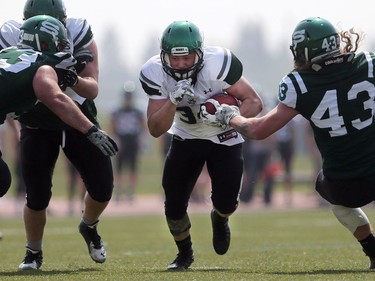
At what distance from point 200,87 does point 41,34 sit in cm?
108

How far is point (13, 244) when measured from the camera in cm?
954

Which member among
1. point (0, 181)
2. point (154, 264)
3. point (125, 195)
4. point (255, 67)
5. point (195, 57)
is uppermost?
point (195, 57)

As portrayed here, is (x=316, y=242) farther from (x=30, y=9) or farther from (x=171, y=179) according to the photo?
(x=30, y=9)

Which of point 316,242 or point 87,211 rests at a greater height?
point 87,211

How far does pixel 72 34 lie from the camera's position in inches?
260

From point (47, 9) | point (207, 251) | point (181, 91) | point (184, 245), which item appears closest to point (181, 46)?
point (181, 91)

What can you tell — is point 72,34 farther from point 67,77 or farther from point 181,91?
point 181,91

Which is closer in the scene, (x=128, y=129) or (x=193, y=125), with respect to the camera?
(x=193, y=125)

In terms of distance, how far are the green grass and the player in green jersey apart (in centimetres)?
59

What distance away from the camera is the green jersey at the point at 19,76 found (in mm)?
5812

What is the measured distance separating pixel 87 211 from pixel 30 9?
4.59 feet

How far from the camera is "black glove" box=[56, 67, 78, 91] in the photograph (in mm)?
6103

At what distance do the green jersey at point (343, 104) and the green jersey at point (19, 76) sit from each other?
1.41 m

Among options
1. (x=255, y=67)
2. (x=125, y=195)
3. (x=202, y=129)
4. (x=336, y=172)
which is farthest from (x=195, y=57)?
(x=255, y=67)
